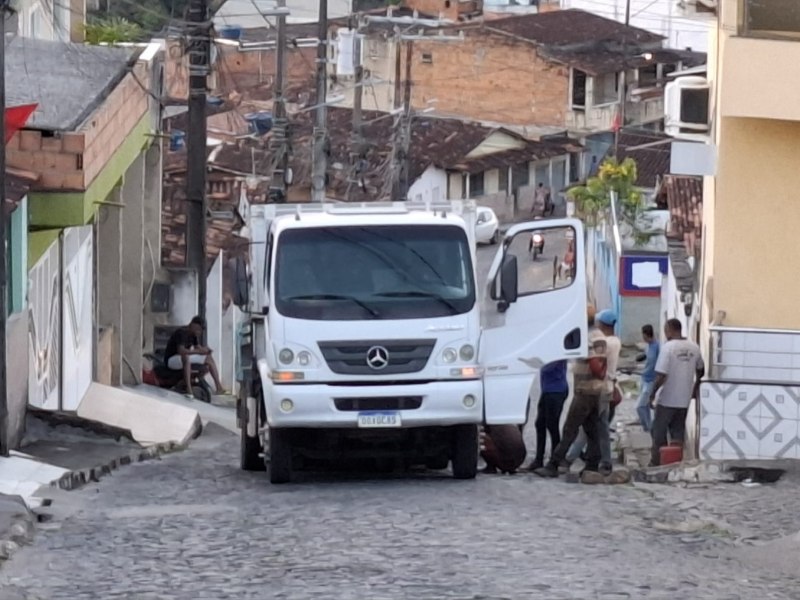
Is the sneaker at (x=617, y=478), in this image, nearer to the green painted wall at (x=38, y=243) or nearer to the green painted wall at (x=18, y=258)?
the green painted wall at (x=18, y=258)

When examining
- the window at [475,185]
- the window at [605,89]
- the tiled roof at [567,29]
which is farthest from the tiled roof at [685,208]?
the window at [605,89]

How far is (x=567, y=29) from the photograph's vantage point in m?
73.5

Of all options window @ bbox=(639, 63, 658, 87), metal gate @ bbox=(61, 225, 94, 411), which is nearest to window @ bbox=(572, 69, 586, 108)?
window @ bbox=(639, 63, 658, 87)

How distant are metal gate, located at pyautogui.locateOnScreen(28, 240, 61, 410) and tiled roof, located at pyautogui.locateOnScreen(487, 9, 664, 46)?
49.2m

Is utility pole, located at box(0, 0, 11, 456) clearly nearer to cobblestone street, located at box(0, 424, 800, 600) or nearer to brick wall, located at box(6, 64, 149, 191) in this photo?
cobblestone street, located at box(0, 424, 800, 600)

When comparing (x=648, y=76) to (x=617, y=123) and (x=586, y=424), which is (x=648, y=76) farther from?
(x=586, y=424)

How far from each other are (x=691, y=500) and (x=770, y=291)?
15.4ft

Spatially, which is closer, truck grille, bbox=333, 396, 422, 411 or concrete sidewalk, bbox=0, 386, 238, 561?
concrete sidewalk, bbox=0, 386, 238, 561

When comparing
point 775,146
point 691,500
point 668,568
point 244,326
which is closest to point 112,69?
point 244,326

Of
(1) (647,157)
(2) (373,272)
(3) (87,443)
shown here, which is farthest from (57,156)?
(1) (647,157)

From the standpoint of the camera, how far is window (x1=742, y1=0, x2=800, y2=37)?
18.9m

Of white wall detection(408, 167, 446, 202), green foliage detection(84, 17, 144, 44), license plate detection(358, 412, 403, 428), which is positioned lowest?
license plate detection(358, 412, 403, 428)

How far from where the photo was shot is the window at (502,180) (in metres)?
64.1

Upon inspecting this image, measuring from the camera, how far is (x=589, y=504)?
14.9 m
